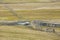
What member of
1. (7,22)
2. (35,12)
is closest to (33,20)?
(35,12)

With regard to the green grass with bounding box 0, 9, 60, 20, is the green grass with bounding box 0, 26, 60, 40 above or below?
below

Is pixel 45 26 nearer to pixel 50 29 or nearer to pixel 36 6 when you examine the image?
pixel 50 29

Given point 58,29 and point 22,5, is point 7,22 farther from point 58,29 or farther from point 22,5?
point 58,29

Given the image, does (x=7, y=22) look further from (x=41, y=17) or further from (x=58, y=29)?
Result: (x=58, y=29)

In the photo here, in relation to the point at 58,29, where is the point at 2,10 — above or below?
above

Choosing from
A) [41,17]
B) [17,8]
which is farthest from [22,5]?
[41,17]

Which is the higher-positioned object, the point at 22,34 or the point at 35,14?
the point at 35,14

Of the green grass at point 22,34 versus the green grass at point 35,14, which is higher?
the green grass at point 35,14

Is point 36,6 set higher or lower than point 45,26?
higher
